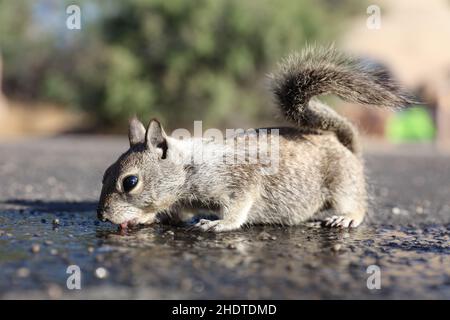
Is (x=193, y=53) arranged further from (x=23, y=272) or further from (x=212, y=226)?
(x=23, y=272)

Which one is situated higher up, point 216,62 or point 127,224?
point 216,62

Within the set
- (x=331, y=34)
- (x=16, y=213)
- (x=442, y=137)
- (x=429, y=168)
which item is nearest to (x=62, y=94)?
(x=331, y=34)

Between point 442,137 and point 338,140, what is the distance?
82.3 feet

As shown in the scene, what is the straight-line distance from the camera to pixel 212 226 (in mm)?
4023

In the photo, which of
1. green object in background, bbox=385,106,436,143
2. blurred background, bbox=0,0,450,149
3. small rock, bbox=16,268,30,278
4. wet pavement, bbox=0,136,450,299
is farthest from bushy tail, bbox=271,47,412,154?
green object in background, bbox=385,106,436,143

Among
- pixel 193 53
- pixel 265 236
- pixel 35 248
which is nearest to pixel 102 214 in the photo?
pixel 35 248

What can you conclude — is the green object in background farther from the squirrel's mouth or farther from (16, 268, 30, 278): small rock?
(16, 268, 30, 278): small rock

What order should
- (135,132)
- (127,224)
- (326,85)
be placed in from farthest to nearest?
(326,85)
(135,132)
(127,224)

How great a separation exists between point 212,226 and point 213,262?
3.39 ft

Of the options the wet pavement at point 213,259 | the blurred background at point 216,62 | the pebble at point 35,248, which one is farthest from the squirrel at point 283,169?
the blurred background at point 216,62

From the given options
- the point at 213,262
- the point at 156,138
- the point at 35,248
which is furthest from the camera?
the point at 156,138
